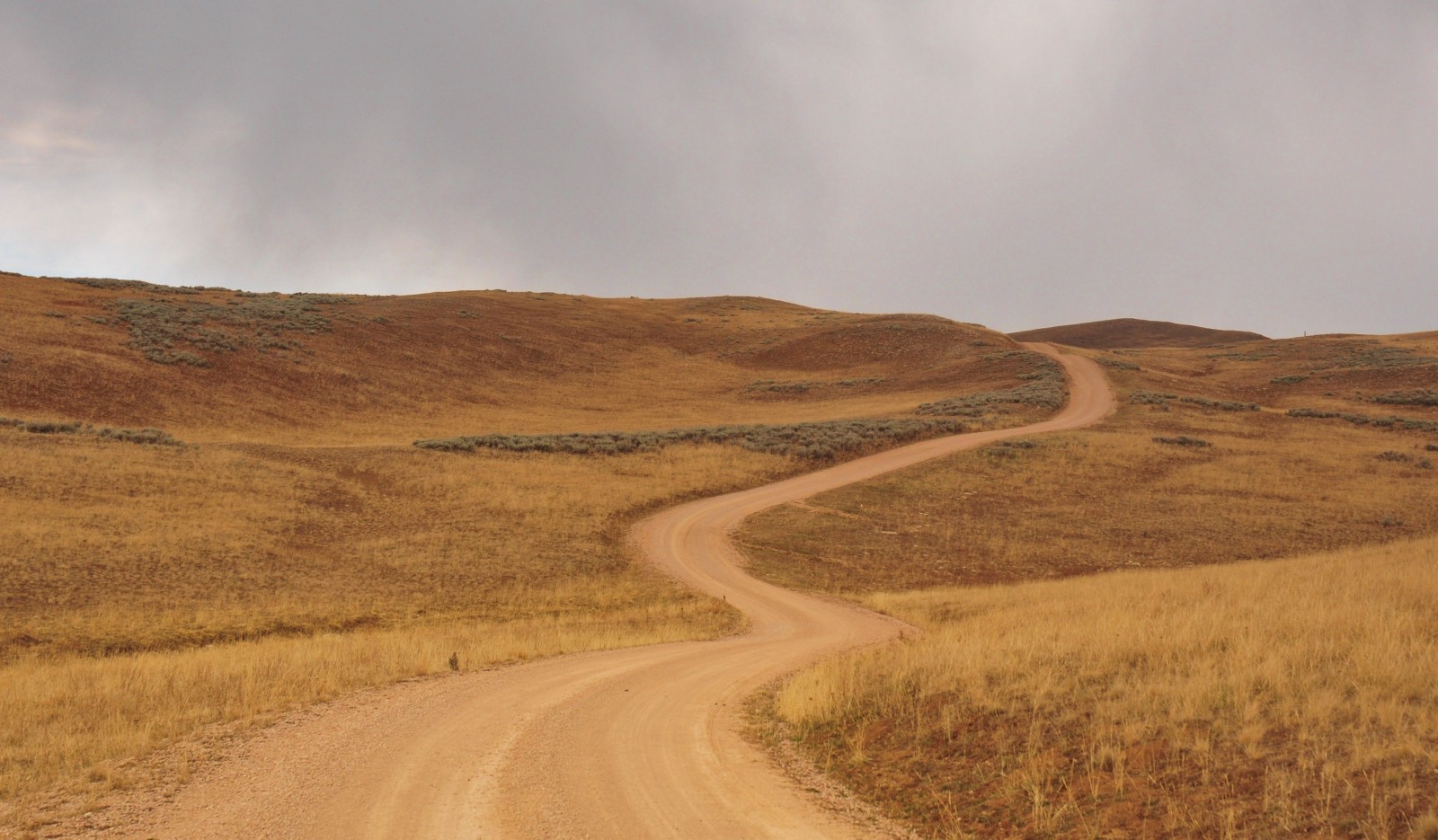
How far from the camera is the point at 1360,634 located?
9.45 m

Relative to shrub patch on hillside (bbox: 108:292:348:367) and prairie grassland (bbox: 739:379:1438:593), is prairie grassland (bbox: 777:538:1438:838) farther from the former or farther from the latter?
shrub patch on hillside (bbox: 108:292:348:367)

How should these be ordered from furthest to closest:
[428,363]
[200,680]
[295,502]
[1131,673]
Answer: [428,363], [295,502], [200,680], [1131,673]

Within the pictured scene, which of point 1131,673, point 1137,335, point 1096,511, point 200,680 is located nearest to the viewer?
point 1131,673

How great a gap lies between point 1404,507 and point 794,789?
33787 mm

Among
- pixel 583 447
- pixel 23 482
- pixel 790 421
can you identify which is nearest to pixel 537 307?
pixel 790 421

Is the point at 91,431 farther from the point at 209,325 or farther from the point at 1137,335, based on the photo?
the point at 1137,335

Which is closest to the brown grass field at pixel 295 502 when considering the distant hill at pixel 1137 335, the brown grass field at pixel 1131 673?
the brown grass field at pixel 1131 673

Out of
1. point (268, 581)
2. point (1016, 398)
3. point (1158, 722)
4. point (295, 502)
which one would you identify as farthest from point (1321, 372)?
point (268, 581)

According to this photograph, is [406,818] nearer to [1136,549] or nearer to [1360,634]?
[1360,634]

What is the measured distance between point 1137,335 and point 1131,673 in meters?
153

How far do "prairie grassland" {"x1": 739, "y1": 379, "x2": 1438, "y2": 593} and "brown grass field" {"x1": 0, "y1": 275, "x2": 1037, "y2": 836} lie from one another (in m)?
6.07

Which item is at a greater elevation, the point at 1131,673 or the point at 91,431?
the point at 91,431

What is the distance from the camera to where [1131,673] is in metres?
9.02

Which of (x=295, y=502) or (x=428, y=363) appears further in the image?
(x=428, y=363)
